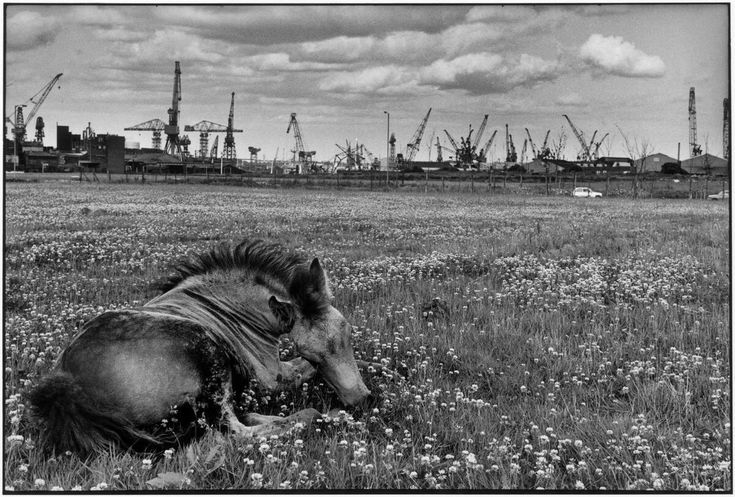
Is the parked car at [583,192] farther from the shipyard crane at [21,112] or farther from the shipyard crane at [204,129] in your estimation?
the shipyard crane at [21,112]

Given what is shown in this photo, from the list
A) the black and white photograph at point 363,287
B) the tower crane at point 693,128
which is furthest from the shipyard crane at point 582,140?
the tower crane at point 693,128

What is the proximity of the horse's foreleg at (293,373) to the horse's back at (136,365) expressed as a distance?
5.10 ft

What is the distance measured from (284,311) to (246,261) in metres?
1.15

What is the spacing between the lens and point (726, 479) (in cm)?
448

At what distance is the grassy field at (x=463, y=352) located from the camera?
14.6 feet

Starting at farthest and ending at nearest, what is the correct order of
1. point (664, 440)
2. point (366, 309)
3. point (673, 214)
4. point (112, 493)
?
point (673, 214)
point (366, 309)
point (664, 440)
point (112, 493)

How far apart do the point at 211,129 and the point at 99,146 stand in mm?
2432

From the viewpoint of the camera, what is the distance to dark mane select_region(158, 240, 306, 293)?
6.62 meters

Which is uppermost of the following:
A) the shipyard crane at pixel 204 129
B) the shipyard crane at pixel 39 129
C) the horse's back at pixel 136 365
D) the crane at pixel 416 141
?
the shipyard crane at pixel 204 129

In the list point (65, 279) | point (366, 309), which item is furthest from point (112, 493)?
point (65, 279)

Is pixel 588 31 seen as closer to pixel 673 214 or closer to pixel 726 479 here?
pixel 726 479

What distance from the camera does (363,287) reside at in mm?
10086

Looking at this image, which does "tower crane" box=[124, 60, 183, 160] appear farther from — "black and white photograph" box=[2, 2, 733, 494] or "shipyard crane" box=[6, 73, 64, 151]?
"shipyard crane" box=[6, 73, 64, 151]

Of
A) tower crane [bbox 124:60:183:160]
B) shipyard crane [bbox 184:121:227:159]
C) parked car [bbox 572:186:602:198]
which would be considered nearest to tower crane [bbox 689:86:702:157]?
tower crane [bbox 124:60:183:160]
